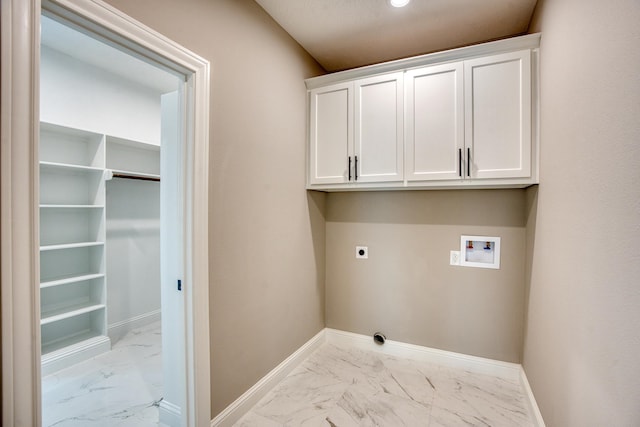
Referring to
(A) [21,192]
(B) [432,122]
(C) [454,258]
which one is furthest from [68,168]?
(C) [454,258]

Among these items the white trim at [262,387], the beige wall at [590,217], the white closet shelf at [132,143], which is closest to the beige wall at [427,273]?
the white trim at [262,387]

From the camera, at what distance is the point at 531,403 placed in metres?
1.93

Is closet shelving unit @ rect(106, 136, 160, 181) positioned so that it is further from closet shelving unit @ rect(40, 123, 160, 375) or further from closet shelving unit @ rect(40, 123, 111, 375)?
closet shelving unit @ rect(40, 123, 111, 375)

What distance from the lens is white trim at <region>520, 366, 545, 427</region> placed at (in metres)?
1.75

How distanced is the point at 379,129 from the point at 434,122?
0.40m

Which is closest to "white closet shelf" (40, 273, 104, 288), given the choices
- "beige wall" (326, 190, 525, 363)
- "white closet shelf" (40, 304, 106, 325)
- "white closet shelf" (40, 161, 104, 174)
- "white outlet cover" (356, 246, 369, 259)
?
"white closet shelf" (40, 304, 106, 325)

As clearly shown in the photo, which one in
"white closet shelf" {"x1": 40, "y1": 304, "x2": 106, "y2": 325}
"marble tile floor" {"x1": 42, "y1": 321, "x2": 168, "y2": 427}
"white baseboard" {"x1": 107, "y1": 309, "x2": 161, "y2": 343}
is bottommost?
"marble tile floor" {"x1": 42, "y1": 321, "x2": 168, "y2": 427}

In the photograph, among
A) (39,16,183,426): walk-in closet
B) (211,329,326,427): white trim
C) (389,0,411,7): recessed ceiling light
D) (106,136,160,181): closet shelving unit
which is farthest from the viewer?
(106,136,160,181): closet shelving unit

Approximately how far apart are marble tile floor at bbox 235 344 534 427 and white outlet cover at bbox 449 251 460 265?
88 centimetres

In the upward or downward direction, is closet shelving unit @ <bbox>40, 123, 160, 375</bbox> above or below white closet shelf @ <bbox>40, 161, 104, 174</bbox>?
below

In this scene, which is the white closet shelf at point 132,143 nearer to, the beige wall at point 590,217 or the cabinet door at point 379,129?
the cabinet door at point 379,129

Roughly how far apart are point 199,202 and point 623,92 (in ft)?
5.68

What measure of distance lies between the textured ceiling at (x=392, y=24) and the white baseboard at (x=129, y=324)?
3305mm

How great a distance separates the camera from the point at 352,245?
9.51 ft
